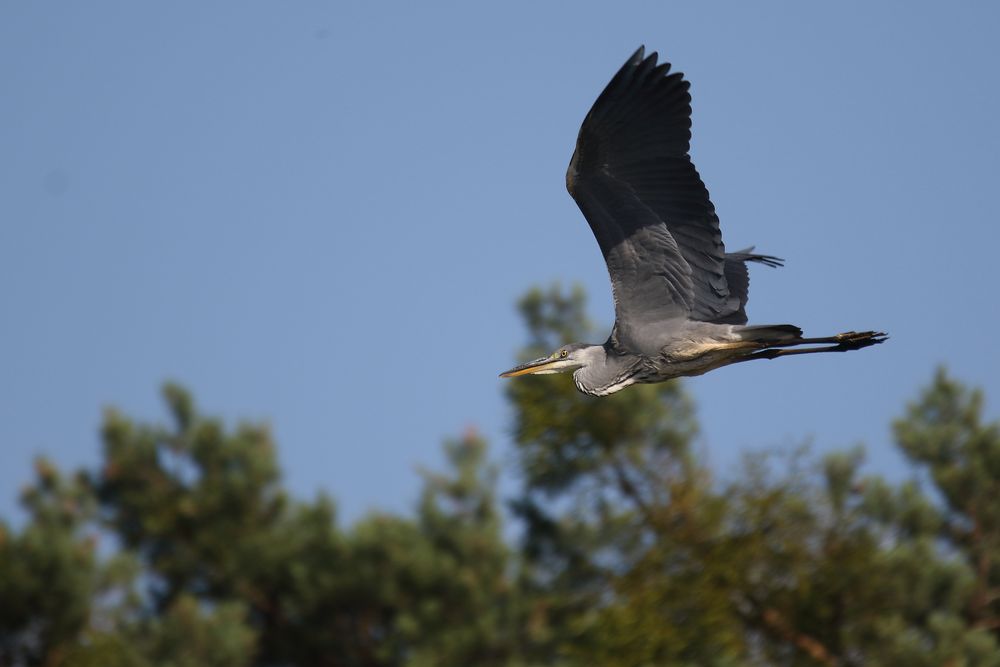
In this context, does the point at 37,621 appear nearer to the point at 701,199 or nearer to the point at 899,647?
the point at 899,647

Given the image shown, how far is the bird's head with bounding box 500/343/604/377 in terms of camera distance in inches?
393

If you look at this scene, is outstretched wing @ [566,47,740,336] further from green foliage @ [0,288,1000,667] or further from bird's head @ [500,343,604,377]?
green foliage @ [0,288,1000,667]

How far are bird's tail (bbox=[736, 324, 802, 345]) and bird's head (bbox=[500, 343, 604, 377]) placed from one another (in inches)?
48.2

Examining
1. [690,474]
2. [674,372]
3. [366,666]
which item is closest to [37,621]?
[366,666]

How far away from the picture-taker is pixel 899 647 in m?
13.4

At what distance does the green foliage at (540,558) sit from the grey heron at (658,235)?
401 centimetres

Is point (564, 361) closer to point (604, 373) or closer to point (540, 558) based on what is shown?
point (604, 373)

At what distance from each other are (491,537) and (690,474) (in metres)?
3.83

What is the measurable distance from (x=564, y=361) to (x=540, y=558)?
6.46 meters

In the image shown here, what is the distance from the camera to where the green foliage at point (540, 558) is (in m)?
13.5

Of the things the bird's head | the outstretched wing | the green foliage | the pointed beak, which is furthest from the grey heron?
the green foliage

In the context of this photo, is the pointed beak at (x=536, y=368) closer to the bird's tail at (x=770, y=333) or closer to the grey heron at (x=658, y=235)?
the grey heron at (x=658, y=235)

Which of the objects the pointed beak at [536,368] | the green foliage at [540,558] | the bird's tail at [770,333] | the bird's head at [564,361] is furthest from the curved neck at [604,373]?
the green foliage at [540,558]

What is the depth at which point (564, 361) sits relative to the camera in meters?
10.2
